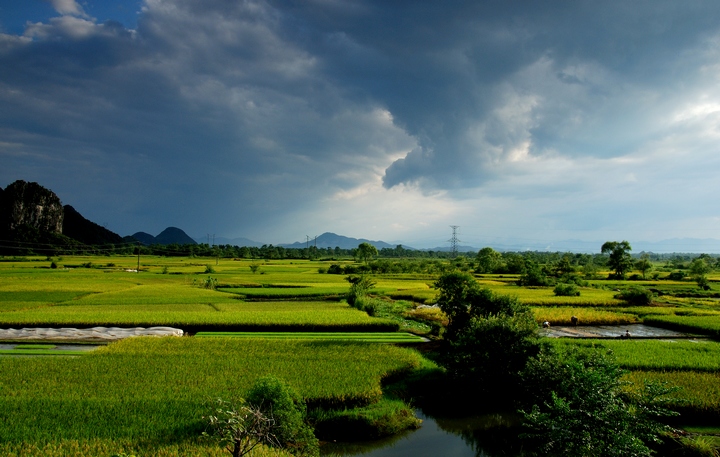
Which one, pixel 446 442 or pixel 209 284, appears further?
pixel 209 284

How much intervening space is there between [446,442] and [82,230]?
164 meters

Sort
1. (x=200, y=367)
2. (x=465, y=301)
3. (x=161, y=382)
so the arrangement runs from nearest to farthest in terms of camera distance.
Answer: (x=161, y=382) < (x=200, y=367) < (x=465, y=301)

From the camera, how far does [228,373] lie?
12164 mm

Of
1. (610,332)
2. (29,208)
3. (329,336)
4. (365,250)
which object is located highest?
(29,208)

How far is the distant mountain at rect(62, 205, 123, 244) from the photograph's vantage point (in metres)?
136

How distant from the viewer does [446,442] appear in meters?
10.4

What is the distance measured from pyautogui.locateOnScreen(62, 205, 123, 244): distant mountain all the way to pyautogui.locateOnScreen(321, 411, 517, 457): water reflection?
501 ft

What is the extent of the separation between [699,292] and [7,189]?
16319 cm

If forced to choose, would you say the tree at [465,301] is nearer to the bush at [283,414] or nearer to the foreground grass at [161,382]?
the foreground grass at [161,382]

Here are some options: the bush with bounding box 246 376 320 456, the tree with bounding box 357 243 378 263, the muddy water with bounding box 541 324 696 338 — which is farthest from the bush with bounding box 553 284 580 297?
the tree with bounding box 357 243 378 263

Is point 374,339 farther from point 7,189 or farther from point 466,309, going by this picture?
point 7,189

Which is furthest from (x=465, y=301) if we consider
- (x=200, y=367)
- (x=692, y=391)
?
(x=200, y=367)

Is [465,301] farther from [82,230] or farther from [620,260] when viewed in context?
[82,230]

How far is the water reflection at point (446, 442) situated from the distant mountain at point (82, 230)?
15256 cm
